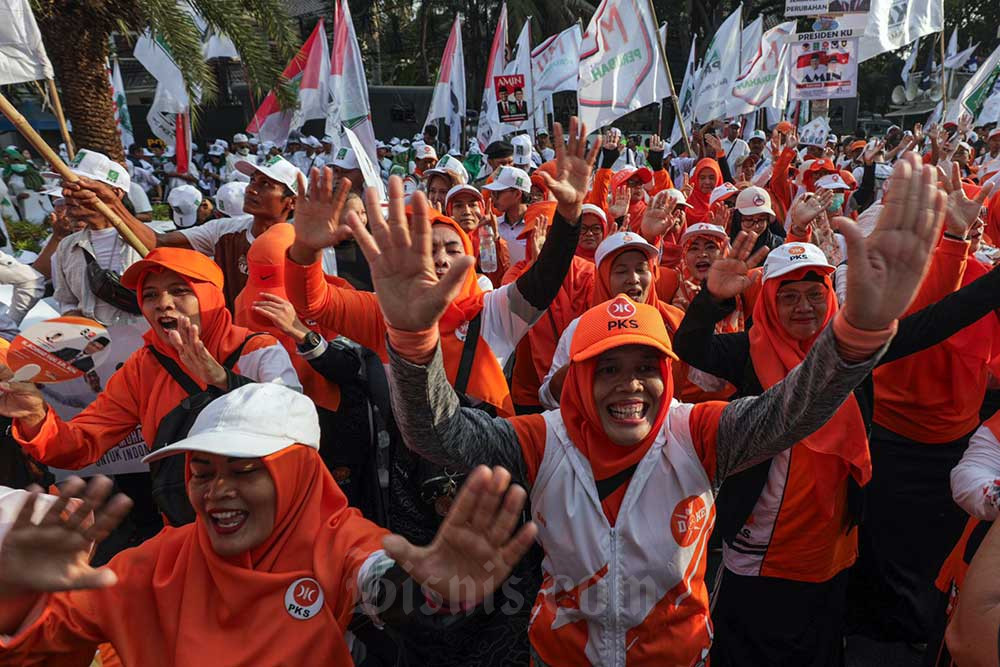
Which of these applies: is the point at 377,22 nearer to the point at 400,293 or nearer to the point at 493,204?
the point at 493,204

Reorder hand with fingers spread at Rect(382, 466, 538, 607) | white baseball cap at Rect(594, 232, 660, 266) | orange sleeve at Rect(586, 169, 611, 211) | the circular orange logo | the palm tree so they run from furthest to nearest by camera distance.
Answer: the palm tree, orange sleeve at Rect(586, 169, 611, 211), white baseball cap at Rect(594, 232, 660, 266), the circular orange logo, hand with fingers spread at Rect(382, 466, 538, 607)

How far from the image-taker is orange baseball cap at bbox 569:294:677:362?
1915mm

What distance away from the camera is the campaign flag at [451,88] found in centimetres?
1048

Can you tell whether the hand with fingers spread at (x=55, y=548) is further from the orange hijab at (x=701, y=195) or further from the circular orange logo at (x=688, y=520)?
the orange hijab at (x=701, y=195)

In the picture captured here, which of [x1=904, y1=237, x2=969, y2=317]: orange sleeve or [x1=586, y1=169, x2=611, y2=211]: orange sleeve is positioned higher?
[x1=586, y1=169, x2=611, y2=211]: orange sleeve

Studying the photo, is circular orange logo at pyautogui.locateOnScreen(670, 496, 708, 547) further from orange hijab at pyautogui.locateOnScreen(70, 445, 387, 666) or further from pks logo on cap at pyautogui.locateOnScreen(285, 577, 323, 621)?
pks logo on cap at pyautogui.locateOnScreen(285, 577, 323, 621)

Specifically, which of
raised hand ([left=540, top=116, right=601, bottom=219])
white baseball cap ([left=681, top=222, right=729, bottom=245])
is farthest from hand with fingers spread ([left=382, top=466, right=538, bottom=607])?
white baseball cap ([left=681, top=222, right=729, bottom=245])

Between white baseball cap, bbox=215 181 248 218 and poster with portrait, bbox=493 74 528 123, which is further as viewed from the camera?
poster with portrait, bbox=493 74 528 123

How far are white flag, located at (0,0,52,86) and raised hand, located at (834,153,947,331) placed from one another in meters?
3.98

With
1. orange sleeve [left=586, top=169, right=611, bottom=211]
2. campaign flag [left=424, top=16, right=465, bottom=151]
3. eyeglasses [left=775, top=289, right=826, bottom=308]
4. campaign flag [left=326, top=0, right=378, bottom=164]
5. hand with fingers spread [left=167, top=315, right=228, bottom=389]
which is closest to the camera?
hand with fingers spread [left=167, top=315, right=228, bottom=389]

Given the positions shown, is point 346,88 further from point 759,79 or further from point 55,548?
point 55,548

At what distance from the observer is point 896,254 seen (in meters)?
1.53

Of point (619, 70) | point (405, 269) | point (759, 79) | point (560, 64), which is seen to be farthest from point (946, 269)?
point (560, 64)

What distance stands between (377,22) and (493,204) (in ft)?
96.7
